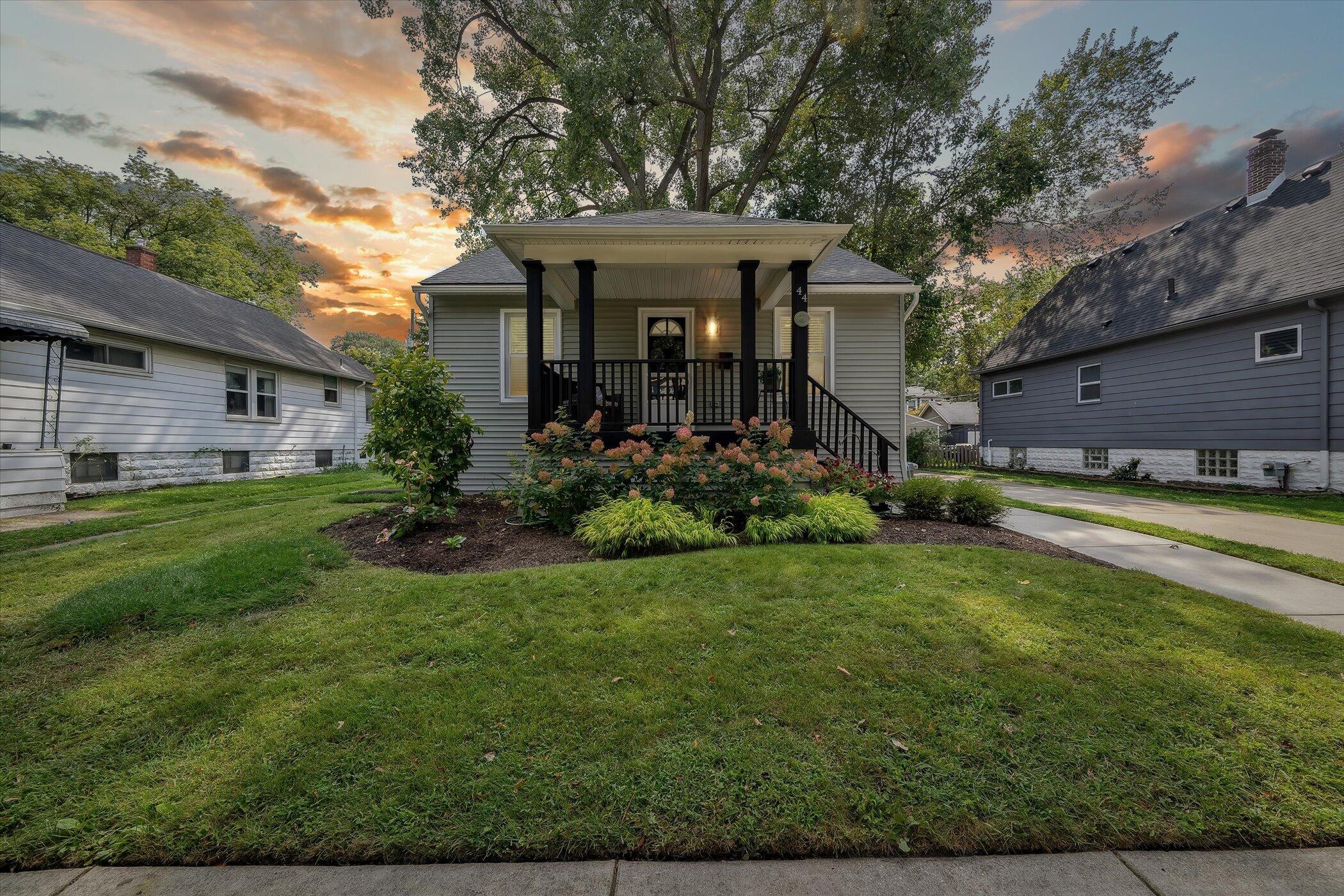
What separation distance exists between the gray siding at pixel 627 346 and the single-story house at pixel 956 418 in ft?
103

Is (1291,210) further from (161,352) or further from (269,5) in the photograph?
(161,352)

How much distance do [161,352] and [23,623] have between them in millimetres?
9708

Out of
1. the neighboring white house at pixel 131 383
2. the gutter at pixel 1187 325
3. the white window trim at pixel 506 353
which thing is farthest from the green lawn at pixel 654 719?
the gutter at pixel 1187 325

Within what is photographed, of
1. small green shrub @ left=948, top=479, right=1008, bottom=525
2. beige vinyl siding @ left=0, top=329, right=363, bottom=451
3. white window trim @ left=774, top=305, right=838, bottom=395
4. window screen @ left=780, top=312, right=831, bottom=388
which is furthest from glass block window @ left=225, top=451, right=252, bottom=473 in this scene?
small green shrub @ left=948, top=479, right=1008, bottom=525

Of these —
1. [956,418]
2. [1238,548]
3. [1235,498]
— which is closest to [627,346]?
[1238,548]

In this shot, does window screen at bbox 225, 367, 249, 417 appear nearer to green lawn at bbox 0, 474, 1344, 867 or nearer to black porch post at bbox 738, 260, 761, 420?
green lawn at bbox 0, 474, 1344, 867

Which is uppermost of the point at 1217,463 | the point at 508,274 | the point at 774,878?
the point at 508,274

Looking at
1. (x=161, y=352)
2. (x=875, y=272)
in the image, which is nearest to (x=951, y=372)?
(x=875, y=272)

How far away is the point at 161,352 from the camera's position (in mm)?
9750

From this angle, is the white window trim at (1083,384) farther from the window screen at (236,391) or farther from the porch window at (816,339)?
the window screen at (236,391)

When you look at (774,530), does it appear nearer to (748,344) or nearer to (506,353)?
(748,344)

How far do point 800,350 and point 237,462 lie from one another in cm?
1333

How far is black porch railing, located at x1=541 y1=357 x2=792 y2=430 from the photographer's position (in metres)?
6.80

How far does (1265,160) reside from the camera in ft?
36.7
